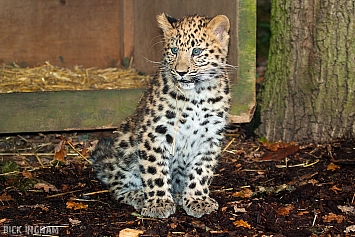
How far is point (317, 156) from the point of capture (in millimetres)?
6355

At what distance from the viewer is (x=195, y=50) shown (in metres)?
4.95

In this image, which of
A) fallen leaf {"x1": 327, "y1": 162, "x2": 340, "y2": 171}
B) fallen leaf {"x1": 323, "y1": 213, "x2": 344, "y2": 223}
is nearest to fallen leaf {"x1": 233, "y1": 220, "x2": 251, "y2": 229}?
fallen leaf {"x1": 323, "y1": 213, "x2": 344, "y2": 223}

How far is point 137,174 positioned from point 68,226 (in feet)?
2.88

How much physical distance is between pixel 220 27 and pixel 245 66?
1.47 meters

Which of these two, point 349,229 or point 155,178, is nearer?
point 349,229

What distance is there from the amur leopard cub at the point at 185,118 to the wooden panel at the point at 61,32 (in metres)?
3.24

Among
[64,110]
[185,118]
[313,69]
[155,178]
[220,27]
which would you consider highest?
[220,27]

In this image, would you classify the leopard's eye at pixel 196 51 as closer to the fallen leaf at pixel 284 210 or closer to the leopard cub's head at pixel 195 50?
the leopard cub's head at pixel 195 50

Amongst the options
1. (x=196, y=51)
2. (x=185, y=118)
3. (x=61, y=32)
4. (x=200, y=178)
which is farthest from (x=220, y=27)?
(x=61, y=32)

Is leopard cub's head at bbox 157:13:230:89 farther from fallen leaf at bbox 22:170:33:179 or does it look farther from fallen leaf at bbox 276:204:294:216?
fallen leaf at bbox 22:170:33:179

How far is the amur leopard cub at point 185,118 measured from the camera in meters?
4.96

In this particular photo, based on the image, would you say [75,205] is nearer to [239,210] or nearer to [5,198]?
[5,198]

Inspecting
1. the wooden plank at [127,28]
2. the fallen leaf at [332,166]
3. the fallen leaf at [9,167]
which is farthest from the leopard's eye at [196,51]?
the wooden plank at [127,28]

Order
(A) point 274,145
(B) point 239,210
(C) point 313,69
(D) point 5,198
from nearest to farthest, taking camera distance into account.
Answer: (B) point 239,210
(D) point 5,198
(C) point 313,69
(A) point 274,145
